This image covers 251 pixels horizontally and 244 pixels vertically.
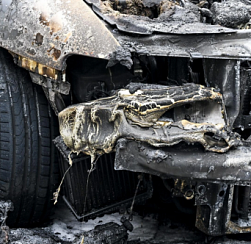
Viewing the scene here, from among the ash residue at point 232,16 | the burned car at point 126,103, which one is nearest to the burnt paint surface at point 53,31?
the burned car at point 126,103

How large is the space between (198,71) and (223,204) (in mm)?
794

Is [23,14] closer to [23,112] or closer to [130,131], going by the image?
[23,112]

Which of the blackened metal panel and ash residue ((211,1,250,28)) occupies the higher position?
ash residue ((211,1,250,28))

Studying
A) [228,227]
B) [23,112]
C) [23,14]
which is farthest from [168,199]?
[23,14]

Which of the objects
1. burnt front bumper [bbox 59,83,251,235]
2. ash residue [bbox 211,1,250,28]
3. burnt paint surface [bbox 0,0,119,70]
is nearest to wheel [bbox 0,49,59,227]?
burnt paint surface [bbox 0,0,119,70]

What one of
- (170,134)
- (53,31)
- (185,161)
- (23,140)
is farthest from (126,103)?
(23,140)

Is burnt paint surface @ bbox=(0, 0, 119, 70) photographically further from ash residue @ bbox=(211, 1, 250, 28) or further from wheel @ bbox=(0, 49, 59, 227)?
ash residue @ bbox=(211, 1, 250, 28)

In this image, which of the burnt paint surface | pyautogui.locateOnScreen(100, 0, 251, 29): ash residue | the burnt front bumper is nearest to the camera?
the burnt front bumper

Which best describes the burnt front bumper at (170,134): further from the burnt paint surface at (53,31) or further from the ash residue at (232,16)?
the ash residue at (232,16)

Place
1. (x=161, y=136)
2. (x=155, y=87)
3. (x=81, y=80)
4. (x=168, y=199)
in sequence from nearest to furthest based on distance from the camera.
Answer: (x=161, y=136), (x=155, y=87), (x=81, y=80), (x=168, y=199)

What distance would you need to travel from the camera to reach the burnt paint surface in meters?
2.35

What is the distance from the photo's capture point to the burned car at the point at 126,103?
218 centimetres

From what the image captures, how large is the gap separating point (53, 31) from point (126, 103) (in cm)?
61

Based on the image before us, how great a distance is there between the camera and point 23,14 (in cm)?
258
